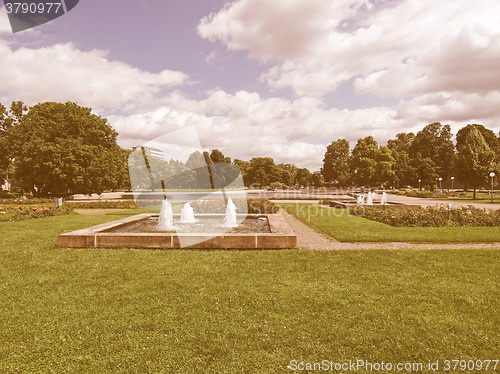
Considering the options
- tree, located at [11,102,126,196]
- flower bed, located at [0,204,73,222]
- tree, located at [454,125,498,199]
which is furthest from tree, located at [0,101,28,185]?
tree, located at [454,125,498,199]

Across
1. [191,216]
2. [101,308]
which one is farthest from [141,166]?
[101,308]

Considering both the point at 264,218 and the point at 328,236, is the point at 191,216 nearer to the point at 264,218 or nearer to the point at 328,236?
the point at 264,218

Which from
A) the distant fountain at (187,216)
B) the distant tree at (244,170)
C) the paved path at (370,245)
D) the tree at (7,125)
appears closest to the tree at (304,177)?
the distant tree at (244,170)

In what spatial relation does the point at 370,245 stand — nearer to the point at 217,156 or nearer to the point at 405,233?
the point at 405,233

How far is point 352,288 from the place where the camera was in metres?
5.59

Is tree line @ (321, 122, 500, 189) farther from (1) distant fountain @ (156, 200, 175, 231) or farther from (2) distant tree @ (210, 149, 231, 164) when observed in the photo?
(1) distant fountain @ (156, 200, 175, 231)

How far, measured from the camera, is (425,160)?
58062mm

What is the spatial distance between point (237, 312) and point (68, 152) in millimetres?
25418

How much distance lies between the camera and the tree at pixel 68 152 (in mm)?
24047

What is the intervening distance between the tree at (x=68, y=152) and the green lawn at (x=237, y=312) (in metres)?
19.3

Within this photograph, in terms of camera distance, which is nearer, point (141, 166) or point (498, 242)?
point (498, 242)

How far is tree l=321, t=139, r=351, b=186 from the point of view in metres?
79.9

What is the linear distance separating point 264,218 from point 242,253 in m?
6.49

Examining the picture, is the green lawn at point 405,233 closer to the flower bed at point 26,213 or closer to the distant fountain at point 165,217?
the distant fountain at point 165,217
